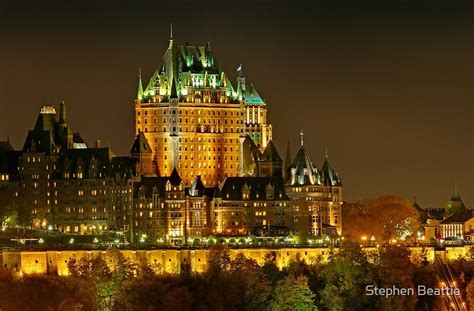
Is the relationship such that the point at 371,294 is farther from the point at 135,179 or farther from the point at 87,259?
the point at 135,179

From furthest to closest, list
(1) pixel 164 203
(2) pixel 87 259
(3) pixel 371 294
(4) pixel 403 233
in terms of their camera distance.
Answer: (4) pixel 403 233, (1) pixel 164 203, (2) pixel 87 259, (3) pixel 371 294

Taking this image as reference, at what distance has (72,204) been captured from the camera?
18788 centimetres

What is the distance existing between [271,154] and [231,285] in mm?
43812

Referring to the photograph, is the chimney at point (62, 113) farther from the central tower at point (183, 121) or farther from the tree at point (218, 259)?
the tree at point (218, 259)

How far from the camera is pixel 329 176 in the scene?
18900cm

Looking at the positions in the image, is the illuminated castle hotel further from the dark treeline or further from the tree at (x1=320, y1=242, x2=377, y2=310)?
the tree at (x1=320, y1=242, x2=377, y2=310)

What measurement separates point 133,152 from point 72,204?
8.09 m

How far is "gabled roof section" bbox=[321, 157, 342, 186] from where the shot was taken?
188 meters

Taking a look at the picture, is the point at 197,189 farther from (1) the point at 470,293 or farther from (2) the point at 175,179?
(1) the point at 470,293

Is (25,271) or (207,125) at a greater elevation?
(207,125)

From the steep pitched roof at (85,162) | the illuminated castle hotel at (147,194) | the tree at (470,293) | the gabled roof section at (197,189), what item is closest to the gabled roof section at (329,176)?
the illuminated castle hotel at (147,194)

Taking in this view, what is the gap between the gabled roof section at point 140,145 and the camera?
192125 millimetres

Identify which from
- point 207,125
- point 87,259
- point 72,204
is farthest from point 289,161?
point 87,259

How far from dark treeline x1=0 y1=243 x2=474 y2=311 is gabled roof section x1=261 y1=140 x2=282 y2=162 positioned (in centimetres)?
2953
